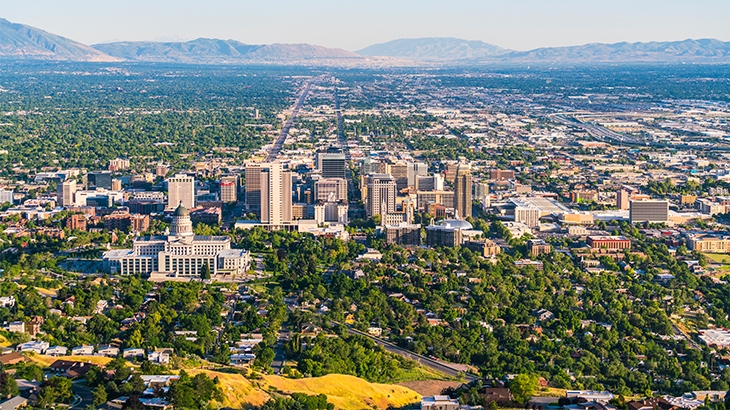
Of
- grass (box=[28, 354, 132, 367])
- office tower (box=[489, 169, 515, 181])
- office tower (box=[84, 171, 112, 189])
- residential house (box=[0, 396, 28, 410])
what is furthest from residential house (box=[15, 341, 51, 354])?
office tower (box=[489, 169, 515, 181])

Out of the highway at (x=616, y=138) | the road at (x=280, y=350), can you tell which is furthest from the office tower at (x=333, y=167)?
the highway at (x=616, y=138)

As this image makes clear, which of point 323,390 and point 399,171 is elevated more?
point 399,171

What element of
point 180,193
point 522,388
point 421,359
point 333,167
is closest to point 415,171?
point 333,167

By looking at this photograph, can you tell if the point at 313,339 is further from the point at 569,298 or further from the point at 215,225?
the point at 215,225

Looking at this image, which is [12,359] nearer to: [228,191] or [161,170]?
[228,191]

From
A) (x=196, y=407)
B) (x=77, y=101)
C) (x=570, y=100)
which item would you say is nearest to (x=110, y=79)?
(x=77, y=101)

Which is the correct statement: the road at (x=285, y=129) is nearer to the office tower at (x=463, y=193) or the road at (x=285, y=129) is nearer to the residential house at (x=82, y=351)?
the office tower at (x=463, y=193)
